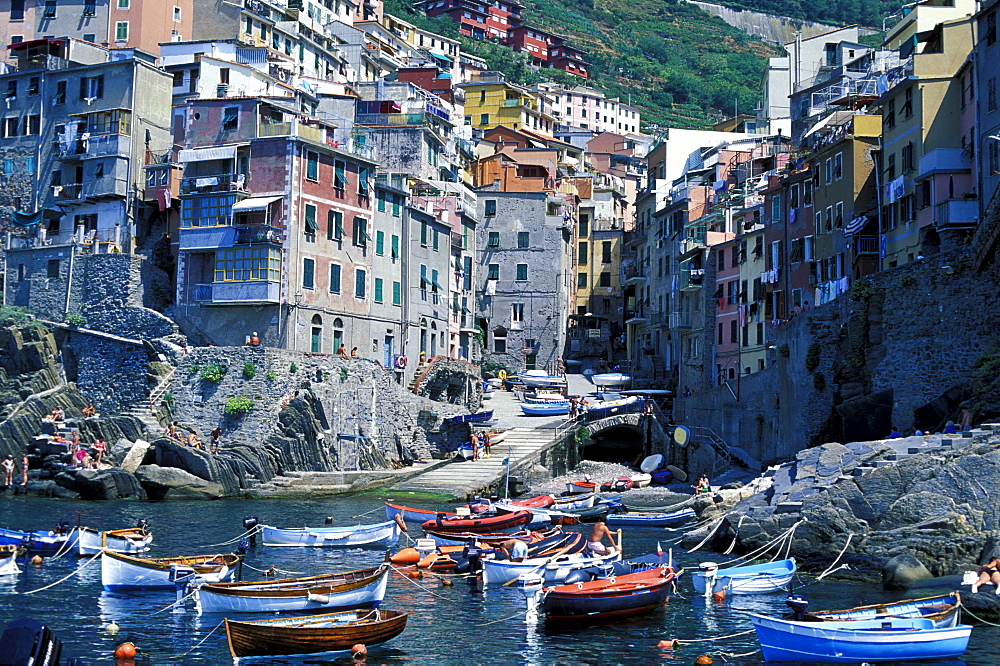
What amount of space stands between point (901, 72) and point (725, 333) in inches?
913

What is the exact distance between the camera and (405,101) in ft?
292

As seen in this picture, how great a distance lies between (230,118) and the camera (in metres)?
68.3

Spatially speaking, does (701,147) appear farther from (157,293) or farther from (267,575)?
(267,575)

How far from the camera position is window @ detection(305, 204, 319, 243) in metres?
66.2

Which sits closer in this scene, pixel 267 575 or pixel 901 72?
pixel 267 575

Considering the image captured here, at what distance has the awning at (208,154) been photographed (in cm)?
6675

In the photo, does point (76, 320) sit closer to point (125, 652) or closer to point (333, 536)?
point (333, 536)

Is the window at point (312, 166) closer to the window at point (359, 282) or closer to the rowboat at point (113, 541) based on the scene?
the window at point (359, 282)

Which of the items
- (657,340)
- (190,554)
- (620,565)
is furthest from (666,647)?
(657,340)

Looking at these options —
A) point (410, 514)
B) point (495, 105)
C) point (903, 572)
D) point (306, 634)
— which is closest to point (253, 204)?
point (410, 514)

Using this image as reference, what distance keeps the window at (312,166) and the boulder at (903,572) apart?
43.7m

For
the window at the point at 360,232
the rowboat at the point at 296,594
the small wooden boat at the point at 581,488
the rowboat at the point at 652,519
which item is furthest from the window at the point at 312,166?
the rowboat at the point at 296,594

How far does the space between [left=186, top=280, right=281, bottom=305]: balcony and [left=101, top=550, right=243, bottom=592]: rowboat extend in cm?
3250

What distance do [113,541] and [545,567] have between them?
1488 cm
